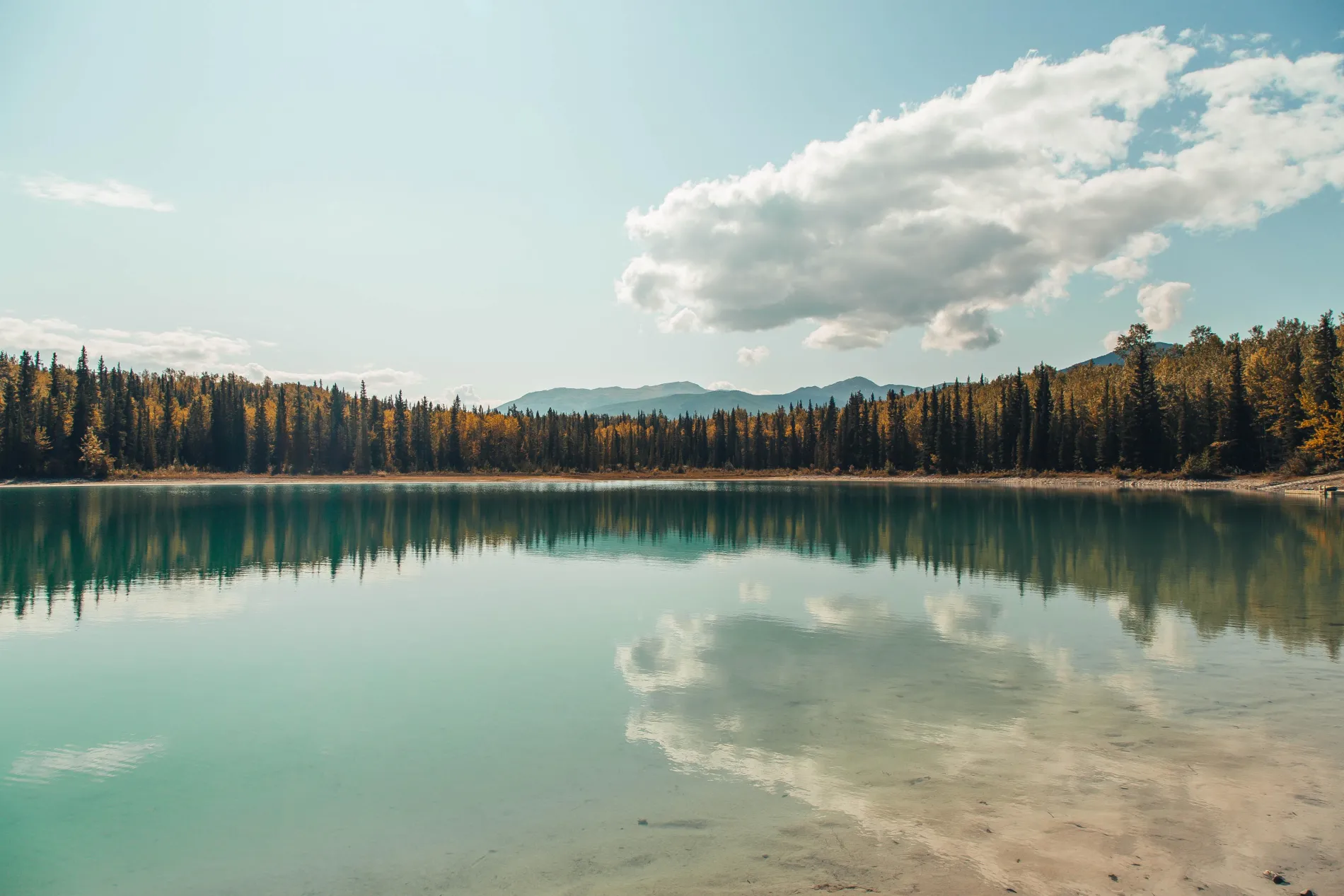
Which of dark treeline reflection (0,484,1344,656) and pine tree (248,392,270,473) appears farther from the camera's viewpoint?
pine tree (248,392,270,473)

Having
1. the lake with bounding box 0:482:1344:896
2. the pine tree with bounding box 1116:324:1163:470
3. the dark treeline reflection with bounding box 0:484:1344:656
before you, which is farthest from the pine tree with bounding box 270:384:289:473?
the pine tree with bounding box 1116:324:1163:470

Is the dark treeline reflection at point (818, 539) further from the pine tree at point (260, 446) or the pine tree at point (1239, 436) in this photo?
the pine tree at point (260, 446)

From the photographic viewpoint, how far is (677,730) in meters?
12.4

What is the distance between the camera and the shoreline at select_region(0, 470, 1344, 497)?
8950cm

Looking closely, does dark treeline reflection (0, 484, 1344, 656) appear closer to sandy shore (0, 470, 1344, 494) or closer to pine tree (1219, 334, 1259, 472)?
sandy shore (0, 470, 1344, 494)

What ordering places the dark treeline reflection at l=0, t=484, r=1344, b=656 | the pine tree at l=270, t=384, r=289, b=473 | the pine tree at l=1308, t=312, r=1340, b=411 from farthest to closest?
the pine tree at l=270, t=384, r=289, b=473 → the pine tree at l=1308, t=312, r=1340, b=411 → the dark treeline reflection at l=0, t=484, r=1344, b=656

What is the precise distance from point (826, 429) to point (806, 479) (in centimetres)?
2475

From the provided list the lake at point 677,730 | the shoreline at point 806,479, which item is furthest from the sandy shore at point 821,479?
the lake at point 677,730

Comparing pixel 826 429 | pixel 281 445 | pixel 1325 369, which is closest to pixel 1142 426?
pixel 1325 369

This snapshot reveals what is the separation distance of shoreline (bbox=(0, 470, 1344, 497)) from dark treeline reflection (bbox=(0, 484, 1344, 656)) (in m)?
19.8

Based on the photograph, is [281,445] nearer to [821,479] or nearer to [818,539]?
[821,479]

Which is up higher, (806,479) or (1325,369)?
(1325,369)

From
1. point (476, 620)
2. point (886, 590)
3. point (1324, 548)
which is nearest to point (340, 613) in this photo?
point (476, 620)

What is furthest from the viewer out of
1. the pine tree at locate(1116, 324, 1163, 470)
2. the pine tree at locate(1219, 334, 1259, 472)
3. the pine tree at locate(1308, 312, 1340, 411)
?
the pine tree at locate(1116, 324, 1163, 470)
